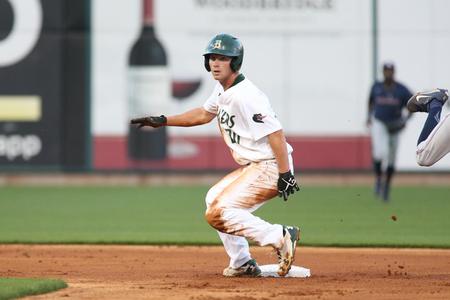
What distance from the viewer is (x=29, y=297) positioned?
26.0 ft

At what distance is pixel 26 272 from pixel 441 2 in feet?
44.1

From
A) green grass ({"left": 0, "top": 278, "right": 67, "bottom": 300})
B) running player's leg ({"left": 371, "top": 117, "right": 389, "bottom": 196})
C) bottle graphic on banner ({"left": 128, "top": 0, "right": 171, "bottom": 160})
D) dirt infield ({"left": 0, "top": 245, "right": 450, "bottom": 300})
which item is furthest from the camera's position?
bottle graphic on banner ({"left": 128, "top": 0, "right": 171, "bottom": 160})

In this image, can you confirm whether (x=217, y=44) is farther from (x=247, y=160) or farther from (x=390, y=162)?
(x=390, y=162)

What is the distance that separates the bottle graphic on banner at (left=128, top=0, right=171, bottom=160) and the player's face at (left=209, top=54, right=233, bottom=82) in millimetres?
12192

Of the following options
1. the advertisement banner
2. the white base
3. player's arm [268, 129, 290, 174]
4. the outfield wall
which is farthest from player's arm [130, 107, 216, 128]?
the advertisement banner

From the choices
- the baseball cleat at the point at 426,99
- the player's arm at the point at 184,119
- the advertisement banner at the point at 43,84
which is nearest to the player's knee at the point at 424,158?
the baseball cleat at the point at 426,99

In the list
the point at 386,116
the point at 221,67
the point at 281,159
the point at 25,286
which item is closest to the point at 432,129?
the point at 281,159

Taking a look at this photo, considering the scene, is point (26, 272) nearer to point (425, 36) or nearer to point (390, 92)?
point (390, 92)

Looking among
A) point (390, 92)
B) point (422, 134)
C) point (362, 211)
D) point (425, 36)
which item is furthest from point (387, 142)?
point (422, 134)

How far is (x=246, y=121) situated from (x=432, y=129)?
1590 mm

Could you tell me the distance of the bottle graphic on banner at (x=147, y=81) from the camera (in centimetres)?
2114

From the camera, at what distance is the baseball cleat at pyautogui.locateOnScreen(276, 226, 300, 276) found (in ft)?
29.2

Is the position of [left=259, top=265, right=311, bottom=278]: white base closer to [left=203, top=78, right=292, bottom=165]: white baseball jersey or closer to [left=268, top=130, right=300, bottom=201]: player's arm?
[left=268, top=130, right=300, bottom=201]: player's arm

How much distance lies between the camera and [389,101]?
18062 mm
